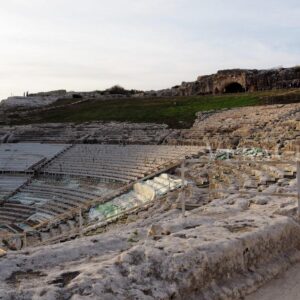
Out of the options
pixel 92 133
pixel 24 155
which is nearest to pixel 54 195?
pixel 24 155

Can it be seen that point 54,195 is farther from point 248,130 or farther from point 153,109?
point 153,109

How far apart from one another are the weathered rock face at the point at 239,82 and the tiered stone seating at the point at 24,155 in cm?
2421

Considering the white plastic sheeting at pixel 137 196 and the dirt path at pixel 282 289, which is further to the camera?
the white plastic sheeting at pixel 137 196

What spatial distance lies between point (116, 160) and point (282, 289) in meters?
23.8

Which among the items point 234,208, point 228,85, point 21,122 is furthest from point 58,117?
point 234,208

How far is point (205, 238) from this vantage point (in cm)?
389

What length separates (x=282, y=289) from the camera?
385cm

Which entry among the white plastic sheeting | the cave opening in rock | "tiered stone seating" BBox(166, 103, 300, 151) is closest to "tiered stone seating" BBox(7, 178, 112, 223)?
the white plastic sheeting

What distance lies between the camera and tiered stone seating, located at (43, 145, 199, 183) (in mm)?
23469

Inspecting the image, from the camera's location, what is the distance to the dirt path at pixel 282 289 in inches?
146

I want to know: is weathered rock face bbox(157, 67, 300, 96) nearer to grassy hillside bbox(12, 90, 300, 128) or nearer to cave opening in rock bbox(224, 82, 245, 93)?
cave opening in rock bbox(224, 82, 245, 93)

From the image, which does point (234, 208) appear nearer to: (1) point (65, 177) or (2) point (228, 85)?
(1) point (65, 177)

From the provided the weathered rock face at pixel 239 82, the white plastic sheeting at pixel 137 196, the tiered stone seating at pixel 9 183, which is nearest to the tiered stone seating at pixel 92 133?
the tiered stone seating at pixel 9 183

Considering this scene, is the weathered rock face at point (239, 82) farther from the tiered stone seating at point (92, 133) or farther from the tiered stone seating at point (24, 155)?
the tiered stone seating at point (24, 155)
